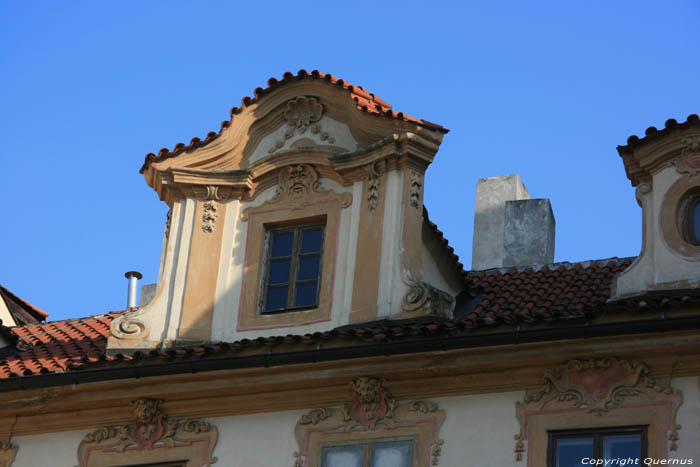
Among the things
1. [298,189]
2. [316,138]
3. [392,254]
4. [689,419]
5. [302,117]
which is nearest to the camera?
[689,419]

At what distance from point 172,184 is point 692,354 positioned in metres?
6.84

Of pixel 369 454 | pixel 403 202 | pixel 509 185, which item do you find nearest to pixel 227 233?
pixel 403 202

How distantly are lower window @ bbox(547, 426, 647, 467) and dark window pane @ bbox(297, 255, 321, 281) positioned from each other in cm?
378

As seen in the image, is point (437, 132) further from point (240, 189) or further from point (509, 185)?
point (509, 185)

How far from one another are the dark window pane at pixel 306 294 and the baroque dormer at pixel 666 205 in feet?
11.2

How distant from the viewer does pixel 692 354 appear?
50.4ft

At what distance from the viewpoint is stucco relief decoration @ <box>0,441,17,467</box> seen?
A: 58.2ft

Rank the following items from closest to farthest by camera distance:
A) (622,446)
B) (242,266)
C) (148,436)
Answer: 1. (622,446)
2. (148,436)
3. (242,266)

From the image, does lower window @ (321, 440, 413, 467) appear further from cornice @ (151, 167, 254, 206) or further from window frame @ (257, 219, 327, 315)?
cornice @ (151, 167, 254, 206)

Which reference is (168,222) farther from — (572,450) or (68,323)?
(572,450)

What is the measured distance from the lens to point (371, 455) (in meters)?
16.2

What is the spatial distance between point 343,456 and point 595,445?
8.70 feet

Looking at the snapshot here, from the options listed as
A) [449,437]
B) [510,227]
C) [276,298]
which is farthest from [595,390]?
[510,227]

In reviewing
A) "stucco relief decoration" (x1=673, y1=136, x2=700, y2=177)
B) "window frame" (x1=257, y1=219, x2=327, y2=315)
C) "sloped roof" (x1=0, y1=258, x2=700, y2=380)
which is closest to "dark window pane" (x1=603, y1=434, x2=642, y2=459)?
"sloped roof" (x1=0, y1=258, x2=700, y2=380)
